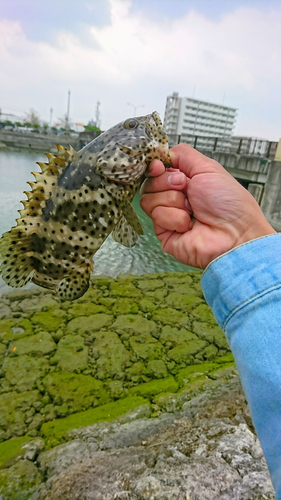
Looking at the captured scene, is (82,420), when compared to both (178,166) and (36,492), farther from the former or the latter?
(178,166)

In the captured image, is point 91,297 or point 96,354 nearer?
point 96,354

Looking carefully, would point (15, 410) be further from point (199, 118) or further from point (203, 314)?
point (199, 118)

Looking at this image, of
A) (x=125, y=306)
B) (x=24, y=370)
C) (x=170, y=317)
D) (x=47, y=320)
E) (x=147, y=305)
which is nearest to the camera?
(x=24, y=370)

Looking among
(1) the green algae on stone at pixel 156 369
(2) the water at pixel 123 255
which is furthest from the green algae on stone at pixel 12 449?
(2) the water at pixel 123 255

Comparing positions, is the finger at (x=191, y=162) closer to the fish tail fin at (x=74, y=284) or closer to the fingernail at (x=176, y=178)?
the fingernail at (x=176, y=178)

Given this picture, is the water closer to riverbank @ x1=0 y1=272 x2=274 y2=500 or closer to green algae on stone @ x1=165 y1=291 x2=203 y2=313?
riverbank @ x1=0 y1=272 x2=274 y2=500

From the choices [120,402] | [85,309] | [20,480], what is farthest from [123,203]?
[85,309]
